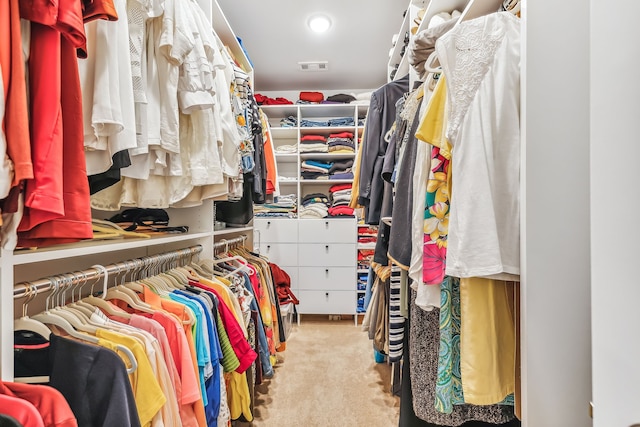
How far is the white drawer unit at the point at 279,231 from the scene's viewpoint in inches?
131

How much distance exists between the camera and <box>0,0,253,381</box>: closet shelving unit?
642 mm

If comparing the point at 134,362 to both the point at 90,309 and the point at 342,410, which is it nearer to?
the point at 90,309

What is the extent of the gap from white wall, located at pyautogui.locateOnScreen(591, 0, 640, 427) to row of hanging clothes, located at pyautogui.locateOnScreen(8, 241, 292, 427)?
776mm

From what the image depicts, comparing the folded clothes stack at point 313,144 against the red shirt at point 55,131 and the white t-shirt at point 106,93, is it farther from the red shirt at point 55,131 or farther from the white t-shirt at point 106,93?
the red shirt at point 55,131

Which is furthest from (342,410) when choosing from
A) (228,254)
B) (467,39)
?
(467,39)

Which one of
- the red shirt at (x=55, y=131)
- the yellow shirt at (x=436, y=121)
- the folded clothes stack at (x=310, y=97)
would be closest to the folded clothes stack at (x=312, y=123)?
the folded clothes stack at (x=310, y=97)

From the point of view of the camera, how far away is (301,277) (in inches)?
131

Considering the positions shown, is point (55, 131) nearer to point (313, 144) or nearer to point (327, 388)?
point (327, 388)

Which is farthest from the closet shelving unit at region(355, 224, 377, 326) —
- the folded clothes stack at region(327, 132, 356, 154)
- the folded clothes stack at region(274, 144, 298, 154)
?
the folded clothes stack at region(274, 144, 298, 154)

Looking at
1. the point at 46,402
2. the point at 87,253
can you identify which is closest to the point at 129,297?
the point at 87,253

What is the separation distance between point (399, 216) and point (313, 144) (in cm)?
244

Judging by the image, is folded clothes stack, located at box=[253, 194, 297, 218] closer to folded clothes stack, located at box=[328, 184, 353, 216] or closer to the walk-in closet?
folded clothes stack, located at box=[328, 184, 353, 216]

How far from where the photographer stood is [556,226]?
0.75 metres

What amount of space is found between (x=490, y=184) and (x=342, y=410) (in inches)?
60.6
